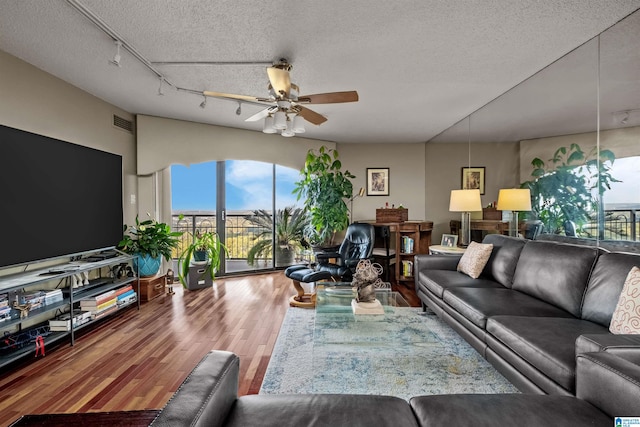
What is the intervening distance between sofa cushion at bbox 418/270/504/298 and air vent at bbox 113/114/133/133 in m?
4.17

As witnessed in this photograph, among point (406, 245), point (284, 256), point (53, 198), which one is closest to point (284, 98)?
point (53, 198)

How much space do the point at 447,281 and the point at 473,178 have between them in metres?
2.10

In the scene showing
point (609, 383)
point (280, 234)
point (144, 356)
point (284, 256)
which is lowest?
point (144, 356)

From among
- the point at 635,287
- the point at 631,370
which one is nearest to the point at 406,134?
the point at 635,287

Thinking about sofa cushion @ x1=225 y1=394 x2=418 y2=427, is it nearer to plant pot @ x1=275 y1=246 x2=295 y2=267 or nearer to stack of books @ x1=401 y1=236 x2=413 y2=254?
stack of books @ x1=401 y1=236 x2=413 y2=254

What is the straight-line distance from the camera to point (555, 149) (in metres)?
3.13

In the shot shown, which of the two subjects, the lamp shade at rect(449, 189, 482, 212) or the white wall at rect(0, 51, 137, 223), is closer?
the white wall at rect(0, 51, 137, 223)

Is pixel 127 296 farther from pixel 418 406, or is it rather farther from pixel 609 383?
pixel 609 383

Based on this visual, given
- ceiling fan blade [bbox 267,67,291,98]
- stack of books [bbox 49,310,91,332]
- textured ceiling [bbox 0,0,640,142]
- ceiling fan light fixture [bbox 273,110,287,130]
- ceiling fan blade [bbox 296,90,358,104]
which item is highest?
textured ceiling [bbox 0,0,640,142]

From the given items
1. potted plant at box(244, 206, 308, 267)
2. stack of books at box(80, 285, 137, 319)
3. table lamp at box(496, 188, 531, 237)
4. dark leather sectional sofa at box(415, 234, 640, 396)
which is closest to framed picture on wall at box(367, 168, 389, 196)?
potted plant at box(244, 206, 308, 267)

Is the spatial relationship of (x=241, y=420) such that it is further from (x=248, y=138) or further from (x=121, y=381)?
(x=248, y=138)

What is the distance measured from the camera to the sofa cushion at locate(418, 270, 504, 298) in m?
3.06

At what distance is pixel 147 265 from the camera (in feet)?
13.8

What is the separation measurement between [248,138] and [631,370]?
17.0ft
